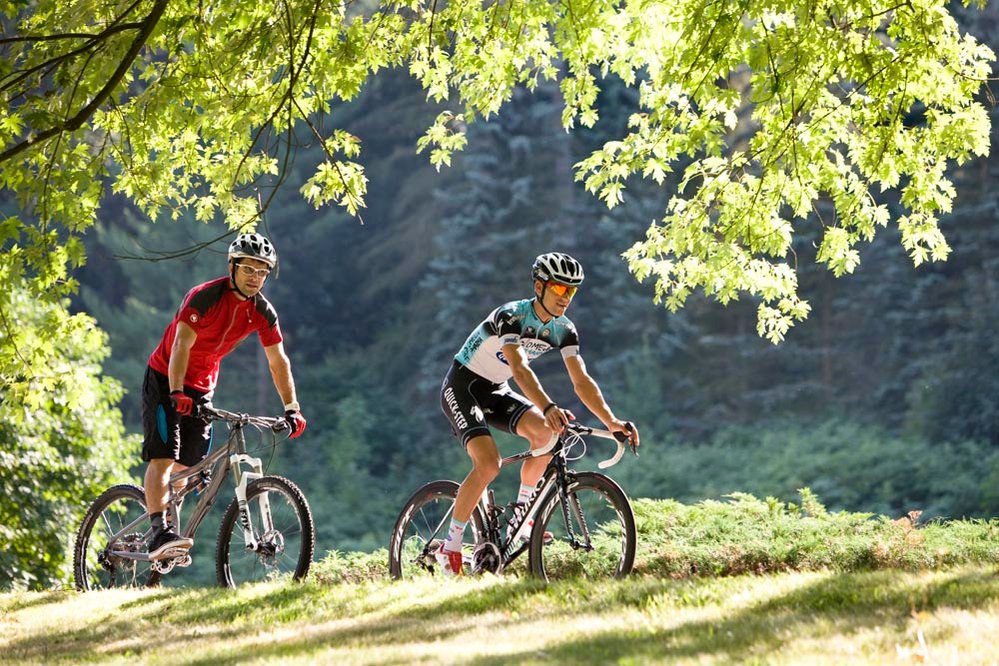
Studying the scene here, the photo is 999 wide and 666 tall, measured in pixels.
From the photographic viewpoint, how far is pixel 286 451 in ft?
140

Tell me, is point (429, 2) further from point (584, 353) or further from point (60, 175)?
point (584, 353)

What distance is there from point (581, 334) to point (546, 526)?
32.7m

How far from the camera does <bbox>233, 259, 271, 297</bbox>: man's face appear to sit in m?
8.70

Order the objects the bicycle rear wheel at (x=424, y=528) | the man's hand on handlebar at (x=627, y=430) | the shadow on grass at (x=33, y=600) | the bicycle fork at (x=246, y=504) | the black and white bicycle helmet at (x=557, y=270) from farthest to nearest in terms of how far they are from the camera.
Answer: the shadow on grass at (x=33, y=600), the bicycle rear wheel at (x=424, y=528), the bicycle fork at (x=246, y=504), the black and white bicycle helmet at (x=557, y=270), the man's hand on handlebar at (x=627, y=430)

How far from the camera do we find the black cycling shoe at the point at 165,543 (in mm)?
8969

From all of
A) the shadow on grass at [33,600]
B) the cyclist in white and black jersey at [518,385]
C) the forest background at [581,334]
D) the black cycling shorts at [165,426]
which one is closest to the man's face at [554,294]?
the cyclist in white and black jersey at [518,385]

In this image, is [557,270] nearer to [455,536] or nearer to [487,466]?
[487,466]

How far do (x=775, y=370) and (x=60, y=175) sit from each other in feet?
104

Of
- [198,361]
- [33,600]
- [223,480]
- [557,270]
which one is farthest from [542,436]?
[33,600]

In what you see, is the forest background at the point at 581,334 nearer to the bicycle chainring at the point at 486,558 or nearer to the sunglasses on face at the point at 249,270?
the sunglasses on face at the point at 249,270

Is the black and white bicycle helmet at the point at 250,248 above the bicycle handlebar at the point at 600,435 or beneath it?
above

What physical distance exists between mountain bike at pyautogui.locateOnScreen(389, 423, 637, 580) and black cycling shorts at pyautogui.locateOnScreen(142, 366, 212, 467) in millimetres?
1659

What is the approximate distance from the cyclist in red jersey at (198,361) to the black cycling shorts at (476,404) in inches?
41.6

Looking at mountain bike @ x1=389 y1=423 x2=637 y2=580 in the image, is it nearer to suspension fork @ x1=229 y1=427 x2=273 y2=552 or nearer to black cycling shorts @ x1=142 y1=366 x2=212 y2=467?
suspension fork @ x1=229 y1=427 x2=273 y2=552
